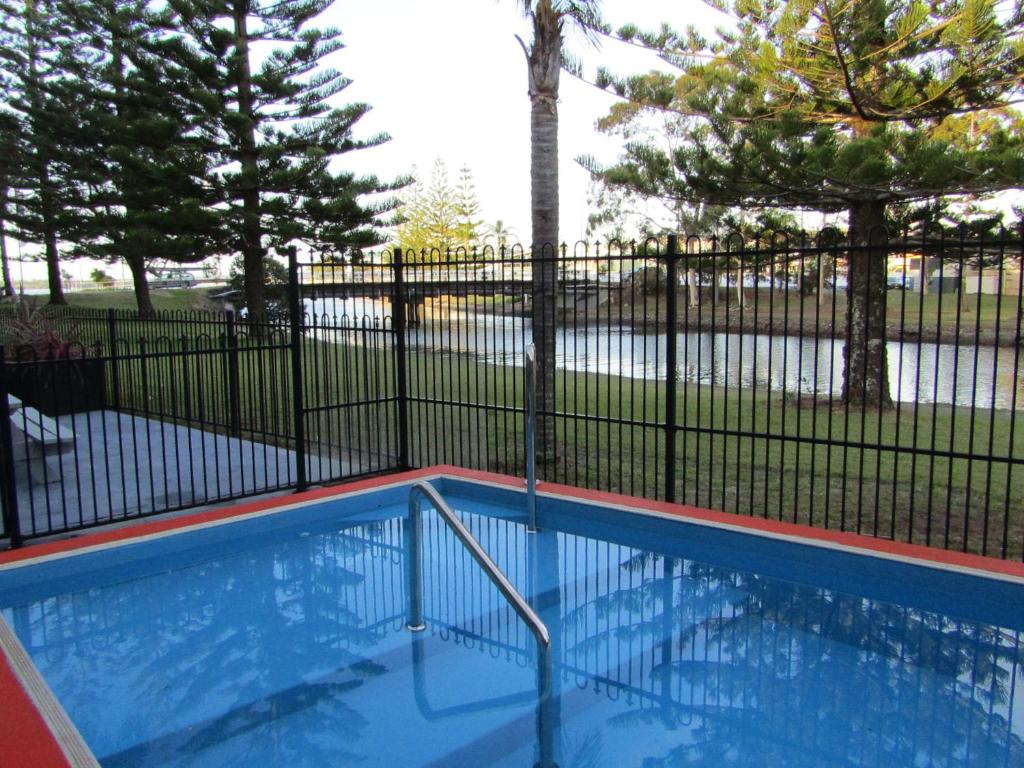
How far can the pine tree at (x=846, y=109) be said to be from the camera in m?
9.03

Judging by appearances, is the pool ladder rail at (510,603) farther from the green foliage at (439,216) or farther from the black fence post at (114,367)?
the green foliage at (439,216)

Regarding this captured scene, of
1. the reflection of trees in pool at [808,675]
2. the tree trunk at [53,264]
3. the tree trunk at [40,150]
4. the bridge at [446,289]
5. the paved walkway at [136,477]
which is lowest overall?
the reflection of trees in pool at [808,675]

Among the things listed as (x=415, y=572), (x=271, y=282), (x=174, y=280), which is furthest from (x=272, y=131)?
(x=174, y=280)

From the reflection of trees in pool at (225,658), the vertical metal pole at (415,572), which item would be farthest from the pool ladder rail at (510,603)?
the reflection of trees in pool at (225,658)

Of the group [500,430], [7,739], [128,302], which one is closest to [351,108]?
[500,430]

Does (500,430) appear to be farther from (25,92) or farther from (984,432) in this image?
(25,92)

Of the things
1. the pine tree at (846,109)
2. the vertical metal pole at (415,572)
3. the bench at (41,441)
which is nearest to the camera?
the vertical metal pole at (415,572)

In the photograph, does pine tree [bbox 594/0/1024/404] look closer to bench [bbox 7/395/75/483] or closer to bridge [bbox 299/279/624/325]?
bridge [bbox 299/279/624/325]

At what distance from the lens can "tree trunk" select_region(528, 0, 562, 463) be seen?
820cm

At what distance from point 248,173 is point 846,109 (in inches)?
384

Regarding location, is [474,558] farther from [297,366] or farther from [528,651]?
[297,366]

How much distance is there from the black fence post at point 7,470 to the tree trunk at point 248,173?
8.67m

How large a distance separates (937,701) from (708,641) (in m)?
1.11

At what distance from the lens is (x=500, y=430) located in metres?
10.9
